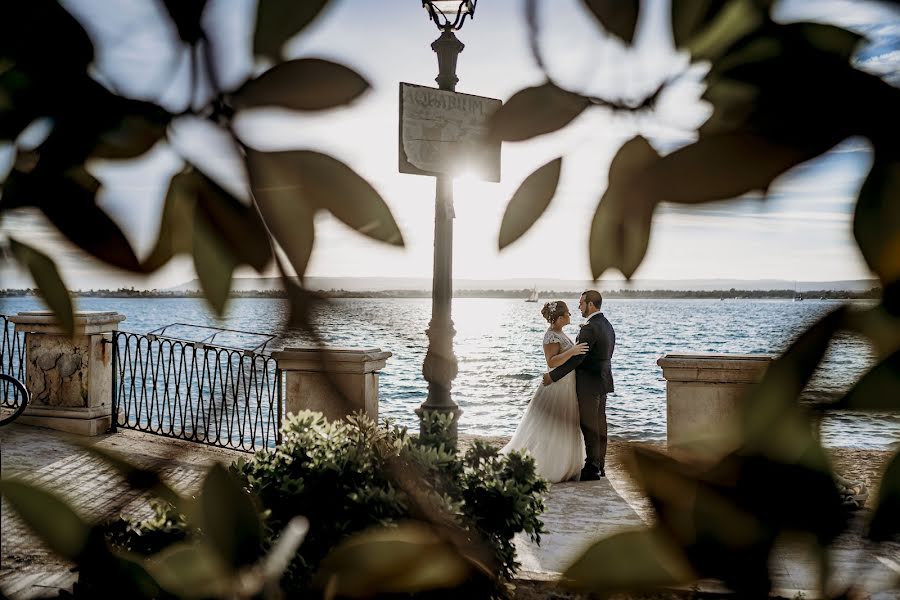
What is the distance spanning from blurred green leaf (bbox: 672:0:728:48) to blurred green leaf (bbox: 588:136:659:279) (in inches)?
2.5

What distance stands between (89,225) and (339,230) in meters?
0.17

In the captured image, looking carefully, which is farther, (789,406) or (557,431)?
(557,431)

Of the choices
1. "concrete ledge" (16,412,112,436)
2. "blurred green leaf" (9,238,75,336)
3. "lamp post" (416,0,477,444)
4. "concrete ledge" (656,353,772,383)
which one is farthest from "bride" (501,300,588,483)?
"blurred green leaf" (9,238,75,336)

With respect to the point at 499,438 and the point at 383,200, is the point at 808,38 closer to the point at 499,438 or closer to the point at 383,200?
the point at 383,200

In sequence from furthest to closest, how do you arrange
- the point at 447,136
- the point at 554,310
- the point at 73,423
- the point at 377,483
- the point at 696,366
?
the point at 73,423, the point at 554,310, the point at 696,366, the point at 377,483, the point at 447,136

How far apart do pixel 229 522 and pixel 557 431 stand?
6586mm

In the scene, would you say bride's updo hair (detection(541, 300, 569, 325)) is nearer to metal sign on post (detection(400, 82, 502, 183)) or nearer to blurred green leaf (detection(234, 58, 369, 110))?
metal sign on post (detection(400, 82, 502, 183))

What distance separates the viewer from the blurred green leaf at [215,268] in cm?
40

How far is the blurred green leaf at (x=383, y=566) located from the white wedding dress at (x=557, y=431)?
6.34m

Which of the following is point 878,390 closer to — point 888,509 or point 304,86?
point 888,509

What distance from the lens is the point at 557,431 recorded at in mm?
6797

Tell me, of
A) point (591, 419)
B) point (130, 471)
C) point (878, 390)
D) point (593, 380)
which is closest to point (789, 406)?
point (878, 390)

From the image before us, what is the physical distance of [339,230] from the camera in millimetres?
394

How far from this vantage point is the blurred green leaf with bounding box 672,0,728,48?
0.42 meters
